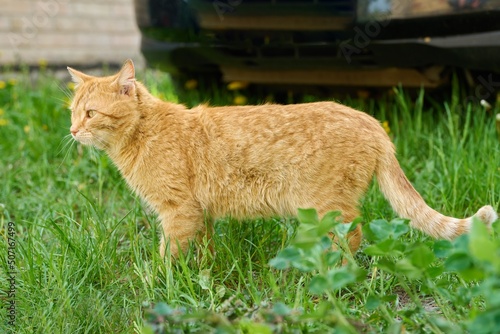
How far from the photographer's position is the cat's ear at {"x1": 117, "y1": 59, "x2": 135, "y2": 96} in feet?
10.6

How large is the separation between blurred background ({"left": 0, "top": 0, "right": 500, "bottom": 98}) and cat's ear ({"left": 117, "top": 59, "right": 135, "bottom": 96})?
99 centimetres

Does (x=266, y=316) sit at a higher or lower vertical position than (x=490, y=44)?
lower

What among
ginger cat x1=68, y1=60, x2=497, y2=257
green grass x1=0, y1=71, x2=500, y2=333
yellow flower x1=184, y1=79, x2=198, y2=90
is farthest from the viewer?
yellow flower x1=184, y1=79, x2=198, y2=90

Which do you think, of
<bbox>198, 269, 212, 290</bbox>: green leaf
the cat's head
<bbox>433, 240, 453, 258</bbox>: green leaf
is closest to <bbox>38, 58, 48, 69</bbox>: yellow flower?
the cat's head

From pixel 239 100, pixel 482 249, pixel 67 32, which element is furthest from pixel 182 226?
pixel 67 32

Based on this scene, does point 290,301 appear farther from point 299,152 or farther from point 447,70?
point 447,70

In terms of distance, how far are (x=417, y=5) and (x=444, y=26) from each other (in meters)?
0.19

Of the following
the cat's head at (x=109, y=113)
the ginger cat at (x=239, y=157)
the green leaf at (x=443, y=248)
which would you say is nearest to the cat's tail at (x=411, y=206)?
the ginger cat at (x=239, y=157)

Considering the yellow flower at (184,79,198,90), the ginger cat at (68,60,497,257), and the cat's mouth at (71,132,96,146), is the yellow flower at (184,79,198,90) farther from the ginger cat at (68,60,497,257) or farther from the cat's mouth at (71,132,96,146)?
the cat's mouth at (71,132,96,146)

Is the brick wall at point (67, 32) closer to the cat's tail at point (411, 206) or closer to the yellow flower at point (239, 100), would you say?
the yellow flower at point (239, 100)

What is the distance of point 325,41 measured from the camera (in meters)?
3.96

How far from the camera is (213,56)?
435cm

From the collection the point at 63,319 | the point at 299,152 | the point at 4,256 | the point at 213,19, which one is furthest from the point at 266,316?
the point at 213,19

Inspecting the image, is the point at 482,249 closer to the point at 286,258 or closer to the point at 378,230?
the point at 378,230
